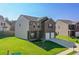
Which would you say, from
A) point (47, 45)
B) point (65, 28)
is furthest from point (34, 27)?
point (65, 28)

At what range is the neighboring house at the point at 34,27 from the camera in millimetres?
2393

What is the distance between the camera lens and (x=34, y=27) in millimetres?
2420

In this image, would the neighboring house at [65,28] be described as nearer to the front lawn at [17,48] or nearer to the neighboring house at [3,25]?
the front lawn at [17,48]

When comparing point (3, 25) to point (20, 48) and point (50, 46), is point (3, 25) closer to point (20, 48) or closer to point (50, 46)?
point (20, 48)

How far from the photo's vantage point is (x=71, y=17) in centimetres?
242

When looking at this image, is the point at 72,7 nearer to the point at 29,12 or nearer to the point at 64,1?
the point at 64,1

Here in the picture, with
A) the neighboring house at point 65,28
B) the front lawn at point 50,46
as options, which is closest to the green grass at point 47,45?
the front lawn at point 50,46

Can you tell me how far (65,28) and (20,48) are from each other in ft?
1.67

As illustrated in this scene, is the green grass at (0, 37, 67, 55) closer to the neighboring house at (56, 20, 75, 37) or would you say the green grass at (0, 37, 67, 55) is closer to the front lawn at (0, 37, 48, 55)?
the front lawn at (0, 37, 48, 55)

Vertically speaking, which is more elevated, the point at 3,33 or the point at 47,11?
the point at 47,11

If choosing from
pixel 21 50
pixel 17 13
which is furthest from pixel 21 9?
pixel 21 50

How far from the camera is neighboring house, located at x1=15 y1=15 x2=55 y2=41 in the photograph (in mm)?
2393

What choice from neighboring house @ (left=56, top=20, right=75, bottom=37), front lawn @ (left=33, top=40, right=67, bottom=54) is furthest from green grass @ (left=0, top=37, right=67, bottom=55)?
neighboring house @ (left=56, top=20, right=75, bottom=37)

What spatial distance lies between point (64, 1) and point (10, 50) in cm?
72
